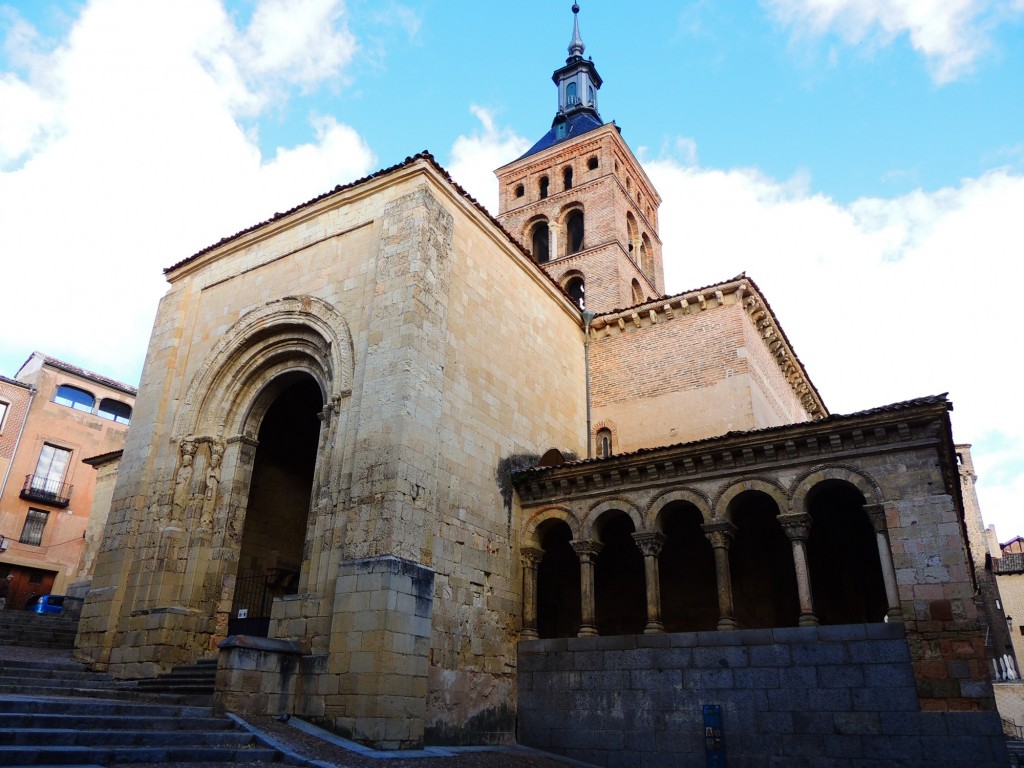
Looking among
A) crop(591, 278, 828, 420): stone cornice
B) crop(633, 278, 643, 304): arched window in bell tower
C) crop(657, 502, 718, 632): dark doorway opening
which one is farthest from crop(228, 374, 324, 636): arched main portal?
crop(633, 278, 643, 304): arched window in bell tower

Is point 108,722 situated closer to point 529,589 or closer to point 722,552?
point 529,589

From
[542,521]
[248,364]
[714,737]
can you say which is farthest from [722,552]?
[248,364]

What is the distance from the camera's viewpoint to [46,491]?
96.5 ft

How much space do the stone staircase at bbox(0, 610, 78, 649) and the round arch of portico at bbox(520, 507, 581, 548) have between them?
10641 millimetres

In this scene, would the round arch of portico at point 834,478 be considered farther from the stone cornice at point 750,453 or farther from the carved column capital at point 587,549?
the carved column capital at point 587,549

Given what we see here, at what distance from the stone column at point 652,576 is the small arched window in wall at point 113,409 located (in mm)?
27883

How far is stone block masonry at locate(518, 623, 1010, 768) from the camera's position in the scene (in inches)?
382

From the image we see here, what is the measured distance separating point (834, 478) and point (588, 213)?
16.8m

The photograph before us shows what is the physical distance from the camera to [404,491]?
11266 mm

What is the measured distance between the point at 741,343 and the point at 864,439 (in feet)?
20.4

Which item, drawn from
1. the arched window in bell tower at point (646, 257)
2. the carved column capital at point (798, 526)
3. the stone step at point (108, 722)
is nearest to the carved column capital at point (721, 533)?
the carved column capital at point (798, 526)

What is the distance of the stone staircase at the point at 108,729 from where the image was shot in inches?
287

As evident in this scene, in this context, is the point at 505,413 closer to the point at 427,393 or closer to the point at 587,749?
the point at 427,393

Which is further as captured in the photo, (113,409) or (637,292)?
(113,409)
